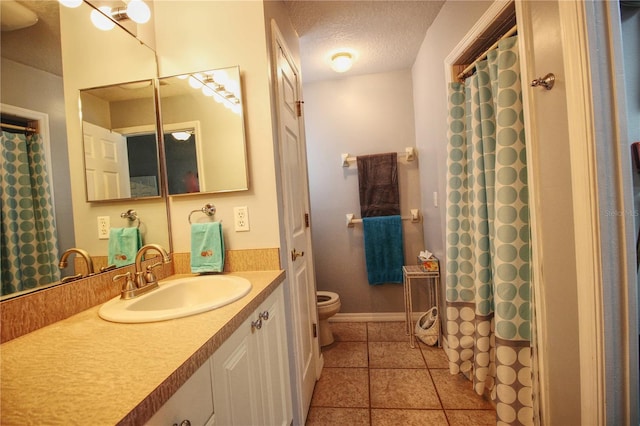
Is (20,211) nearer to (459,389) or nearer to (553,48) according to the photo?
(553,48)

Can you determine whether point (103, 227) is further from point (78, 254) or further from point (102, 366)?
point (102, 366)

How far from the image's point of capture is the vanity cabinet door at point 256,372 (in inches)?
29.0

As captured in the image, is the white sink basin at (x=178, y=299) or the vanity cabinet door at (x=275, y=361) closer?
the white sink basin at (x=178, y=299)

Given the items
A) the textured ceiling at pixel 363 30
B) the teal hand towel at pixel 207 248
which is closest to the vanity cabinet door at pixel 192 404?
the teal hand towel at pixel 207 248

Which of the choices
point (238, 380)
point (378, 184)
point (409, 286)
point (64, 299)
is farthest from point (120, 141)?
point (409, 286)

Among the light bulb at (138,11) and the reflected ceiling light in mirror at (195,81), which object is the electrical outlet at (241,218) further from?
the light bulb at (138,11)

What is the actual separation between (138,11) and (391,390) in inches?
96.5

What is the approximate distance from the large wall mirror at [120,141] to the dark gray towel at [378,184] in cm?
177

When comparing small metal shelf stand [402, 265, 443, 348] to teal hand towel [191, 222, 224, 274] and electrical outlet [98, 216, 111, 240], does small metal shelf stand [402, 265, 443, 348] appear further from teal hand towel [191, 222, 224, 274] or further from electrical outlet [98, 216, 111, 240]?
electrical outlet [98, 216, 111, 240]

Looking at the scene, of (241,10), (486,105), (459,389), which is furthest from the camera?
(459,389)

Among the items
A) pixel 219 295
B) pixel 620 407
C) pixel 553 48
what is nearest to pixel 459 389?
pixel 620 407

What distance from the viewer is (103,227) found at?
1.07 m

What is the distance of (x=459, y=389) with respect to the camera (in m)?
1.67

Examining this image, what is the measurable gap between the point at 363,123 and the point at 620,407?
2405mm
